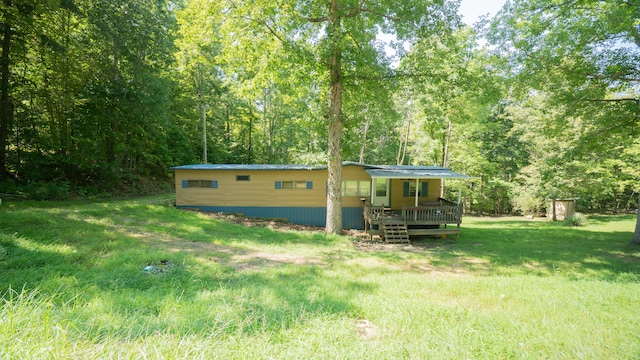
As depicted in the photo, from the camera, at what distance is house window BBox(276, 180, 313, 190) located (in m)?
14.4

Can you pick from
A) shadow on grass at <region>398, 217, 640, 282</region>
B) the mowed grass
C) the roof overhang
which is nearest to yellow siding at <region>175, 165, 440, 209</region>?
the roof overhang

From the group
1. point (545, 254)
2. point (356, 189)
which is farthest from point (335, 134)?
point (545, 254)

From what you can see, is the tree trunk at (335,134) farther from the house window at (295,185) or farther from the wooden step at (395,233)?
the house window at (295,185)

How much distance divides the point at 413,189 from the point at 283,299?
12.4 meters

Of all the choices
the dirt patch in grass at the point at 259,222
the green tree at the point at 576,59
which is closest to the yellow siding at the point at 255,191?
the dirt patch in grass at the point at 259,222

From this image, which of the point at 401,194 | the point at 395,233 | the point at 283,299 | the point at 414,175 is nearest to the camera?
the point at 283,299

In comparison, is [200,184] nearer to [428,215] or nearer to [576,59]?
[428,215]

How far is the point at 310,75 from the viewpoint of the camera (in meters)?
10.6

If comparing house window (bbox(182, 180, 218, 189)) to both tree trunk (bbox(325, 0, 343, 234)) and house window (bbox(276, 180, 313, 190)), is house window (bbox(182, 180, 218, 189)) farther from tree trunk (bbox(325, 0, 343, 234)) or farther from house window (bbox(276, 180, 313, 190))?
tree trunk (bbox(325, 0, 343, 234))

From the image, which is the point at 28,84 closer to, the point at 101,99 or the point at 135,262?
the point at 101,99

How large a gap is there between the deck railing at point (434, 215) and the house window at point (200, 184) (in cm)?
1006

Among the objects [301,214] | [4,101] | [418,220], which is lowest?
[301,214]

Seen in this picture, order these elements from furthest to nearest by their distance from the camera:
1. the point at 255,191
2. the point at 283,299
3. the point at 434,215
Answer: the point at 255,191 → the point at 434,215 → the point at 283,299

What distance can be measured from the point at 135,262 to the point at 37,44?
13619 mm
